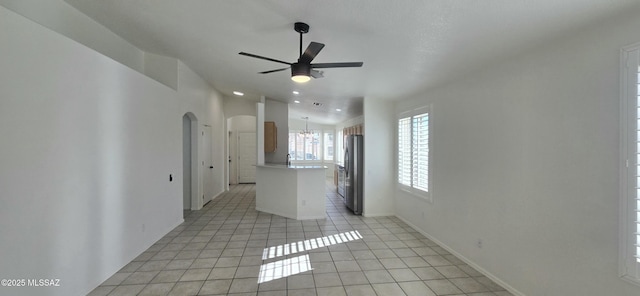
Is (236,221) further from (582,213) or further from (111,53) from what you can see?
(582,213)

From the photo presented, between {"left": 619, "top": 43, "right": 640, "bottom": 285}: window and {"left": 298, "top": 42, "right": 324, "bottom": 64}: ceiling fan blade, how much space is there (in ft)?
6.89

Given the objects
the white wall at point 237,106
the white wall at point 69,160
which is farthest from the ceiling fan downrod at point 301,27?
the white wall at point 237,106

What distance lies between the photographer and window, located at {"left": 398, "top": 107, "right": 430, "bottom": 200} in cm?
432

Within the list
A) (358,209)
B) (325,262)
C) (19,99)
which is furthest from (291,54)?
(358,209)

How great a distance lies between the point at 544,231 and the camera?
231 centimetres

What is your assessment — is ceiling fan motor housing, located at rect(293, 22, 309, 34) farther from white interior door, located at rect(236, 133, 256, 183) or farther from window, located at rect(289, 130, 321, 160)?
window, located at rect(289, 130, 321, 160)

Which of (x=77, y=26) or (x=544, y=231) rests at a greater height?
(x=77, y=26)

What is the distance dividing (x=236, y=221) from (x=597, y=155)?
5.03 metres

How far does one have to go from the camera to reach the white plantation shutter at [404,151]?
16.0ft

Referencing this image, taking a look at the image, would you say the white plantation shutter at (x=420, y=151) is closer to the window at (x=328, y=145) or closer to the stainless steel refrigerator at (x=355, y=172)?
the stainless steel refrigerator at (x=355, y=172)

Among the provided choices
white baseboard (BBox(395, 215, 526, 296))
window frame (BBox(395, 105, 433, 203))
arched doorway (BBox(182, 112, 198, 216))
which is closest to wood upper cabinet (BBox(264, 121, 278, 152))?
arched doorway (BBox(182, 112, 198, 216))

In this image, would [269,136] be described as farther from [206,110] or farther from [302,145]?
[302,145]

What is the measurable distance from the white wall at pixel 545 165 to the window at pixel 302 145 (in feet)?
27.1

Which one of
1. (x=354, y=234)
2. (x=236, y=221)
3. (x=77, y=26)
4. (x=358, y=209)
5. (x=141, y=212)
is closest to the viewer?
(x=77, y=26)
